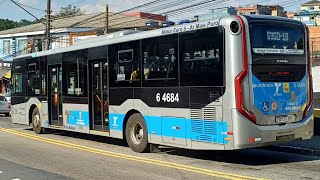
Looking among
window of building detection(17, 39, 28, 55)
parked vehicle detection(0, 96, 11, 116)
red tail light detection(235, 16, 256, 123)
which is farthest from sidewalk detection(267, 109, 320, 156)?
window of building detection(17, 39, 28, 55)

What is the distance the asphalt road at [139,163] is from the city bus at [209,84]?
1.63 ft

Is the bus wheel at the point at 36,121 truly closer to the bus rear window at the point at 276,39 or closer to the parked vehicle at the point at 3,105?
the bus rear window at the point at 276,39

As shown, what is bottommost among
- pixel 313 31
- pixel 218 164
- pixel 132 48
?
pixel 218 164

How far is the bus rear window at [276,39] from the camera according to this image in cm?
928

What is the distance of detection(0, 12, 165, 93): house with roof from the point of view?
45.3 metres

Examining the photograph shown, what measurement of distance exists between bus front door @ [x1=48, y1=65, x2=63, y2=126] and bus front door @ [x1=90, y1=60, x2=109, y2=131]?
2.31 meters

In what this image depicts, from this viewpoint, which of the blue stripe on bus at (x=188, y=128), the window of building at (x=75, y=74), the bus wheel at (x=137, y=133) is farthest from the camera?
the window of building at (x=75, y=74)

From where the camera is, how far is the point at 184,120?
1013 cm

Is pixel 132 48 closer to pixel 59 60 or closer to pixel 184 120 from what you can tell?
pixel 184 120

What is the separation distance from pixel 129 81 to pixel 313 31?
5976cm

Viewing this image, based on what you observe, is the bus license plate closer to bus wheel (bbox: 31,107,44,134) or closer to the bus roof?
the bus roof

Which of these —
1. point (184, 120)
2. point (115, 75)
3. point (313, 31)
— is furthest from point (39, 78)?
point (313, 31)

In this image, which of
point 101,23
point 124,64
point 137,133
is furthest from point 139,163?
point 101,23

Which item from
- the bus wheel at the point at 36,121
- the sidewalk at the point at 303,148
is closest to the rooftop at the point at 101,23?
the bus wheel at the point at 36,121
